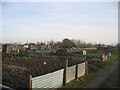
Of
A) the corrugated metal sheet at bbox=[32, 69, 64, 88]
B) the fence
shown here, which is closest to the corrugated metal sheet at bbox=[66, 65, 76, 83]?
the fence

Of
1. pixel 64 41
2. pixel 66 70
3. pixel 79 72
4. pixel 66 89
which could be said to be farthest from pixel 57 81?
pixel 64 41

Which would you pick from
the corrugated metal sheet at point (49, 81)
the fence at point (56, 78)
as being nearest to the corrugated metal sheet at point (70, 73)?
the fence at point (56, 78)

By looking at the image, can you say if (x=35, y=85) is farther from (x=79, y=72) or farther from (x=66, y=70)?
(x=79, y=72)

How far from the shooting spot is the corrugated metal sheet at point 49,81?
8.74 m

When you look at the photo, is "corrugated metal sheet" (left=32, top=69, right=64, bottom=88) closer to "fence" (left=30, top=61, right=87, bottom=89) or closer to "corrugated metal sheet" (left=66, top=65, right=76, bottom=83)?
"fence" (left=30, top=61, right=87, bottom=89)

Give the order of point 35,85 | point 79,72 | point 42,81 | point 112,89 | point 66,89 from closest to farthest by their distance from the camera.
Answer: point 35,85
point 42,81
point 66,89
point 112,89
point 79,72

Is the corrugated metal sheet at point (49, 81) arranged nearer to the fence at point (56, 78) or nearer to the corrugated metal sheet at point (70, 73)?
the fence at point (56, 78)

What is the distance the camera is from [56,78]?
11.0 m

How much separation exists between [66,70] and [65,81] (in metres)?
0.65

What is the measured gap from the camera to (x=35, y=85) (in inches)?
340

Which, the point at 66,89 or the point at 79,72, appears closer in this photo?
the point at 66,89

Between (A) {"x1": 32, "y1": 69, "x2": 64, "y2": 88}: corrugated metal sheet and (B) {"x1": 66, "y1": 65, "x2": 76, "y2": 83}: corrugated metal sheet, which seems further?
(B) {"x1": 66, "y1": 65, "x2": 76, "y2": 83}: corrugated metal sheet

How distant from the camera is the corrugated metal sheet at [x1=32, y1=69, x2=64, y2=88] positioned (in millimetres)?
8742

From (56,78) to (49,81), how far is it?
991mm
